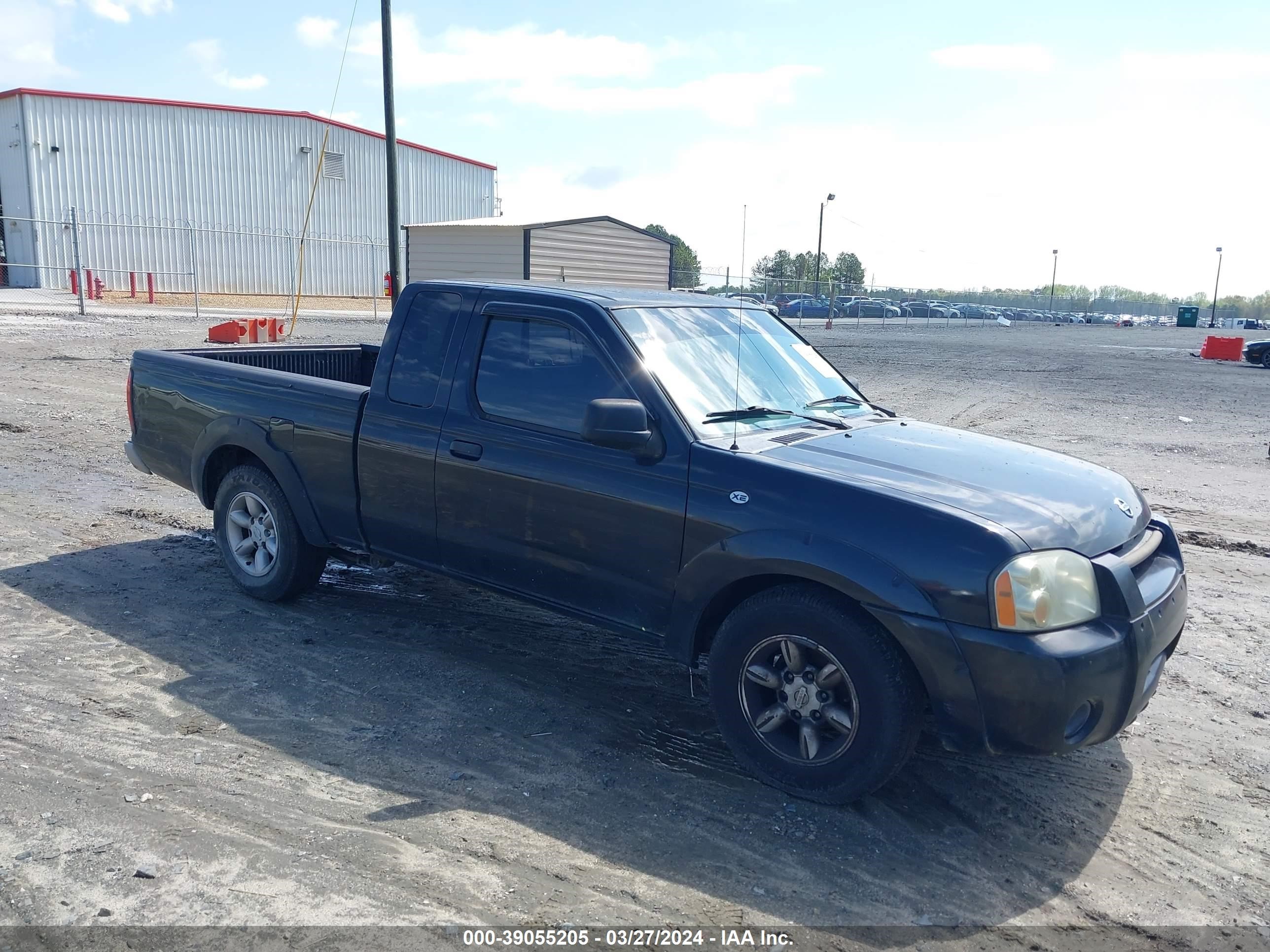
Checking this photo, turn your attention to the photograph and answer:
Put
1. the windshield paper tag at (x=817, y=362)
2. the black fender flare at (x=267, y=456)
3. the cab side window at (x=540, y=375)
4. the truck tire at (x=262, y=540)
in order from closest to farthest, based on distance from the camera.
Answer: the cab side window at (x=540, y=375), the windshield paper tag at (x=817, y=362), the black fender flare at (x=267, y=456), the truck tire at (x=262, y=540)

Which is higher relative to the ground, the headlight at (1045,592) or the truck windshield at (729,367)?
the truck windshield at (729,367)

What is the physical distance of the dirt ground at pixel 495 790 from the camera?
321 cm

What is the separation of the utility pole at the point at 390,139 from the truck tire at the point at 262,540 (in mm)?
10040

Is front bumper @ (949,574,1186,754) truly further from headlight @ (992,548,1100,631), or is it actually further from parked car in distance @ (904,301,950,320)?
parked car in distance @ (904,301,950,320)

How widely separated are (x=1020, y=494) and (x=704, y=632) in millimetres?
1337

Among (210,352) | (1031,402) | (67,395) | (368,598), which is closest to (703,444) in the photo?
(368,598)

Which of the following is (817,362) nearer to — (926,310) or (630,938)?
(630,938)

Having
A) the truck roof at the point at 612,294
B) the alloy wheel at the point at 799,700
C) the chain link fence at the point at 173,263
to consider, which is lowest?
the alloy wheel at the point at 799,700

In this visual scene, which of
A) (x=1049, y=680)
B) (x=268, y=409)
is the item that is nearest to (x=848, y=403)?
(x=1049, y=680)

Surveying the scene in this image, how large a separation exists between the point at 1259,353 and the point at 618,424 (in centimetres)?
2989

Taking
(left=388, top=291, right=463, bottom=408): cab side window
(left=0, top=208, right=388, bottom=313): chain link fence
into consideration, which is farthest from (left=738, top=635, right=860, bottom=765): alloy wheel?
(left=0, top=208, right=388, bottom=313): chain link fence

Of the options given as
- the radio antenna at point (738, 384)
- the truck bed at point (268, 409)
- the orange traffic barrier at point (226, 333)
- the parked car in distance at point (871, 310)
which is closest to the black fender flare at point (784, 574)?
the radio antenna at point (738, 384)

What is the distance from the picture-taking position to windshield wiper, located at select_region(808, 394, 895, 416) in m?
4.91

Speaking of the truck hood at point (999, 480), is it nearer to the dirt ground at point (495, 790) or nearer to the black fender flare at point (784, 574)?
the black fender flare at point (784, 574)
